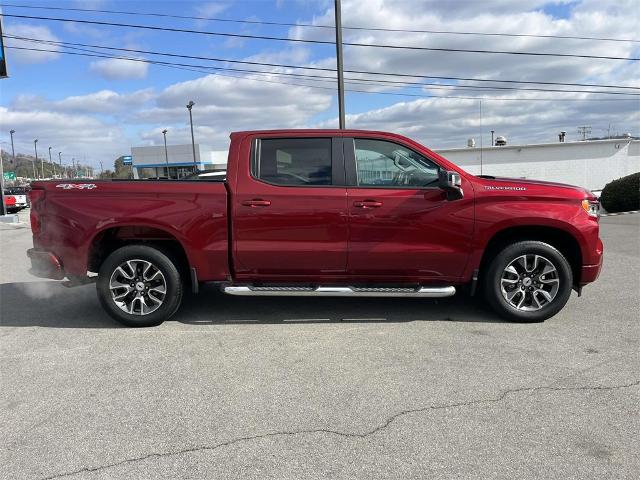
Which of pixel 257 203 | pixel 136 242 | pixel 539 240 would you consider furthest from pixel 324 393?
pixel 539 240

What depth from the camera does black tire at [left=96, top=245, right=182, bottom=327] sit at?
509 cm

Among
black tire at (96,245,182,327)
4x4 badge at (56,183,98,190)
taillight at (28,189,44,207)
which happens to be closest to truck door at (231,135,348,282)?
black tire at (96,245,182,327)

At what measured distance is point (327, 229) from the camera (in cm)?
495

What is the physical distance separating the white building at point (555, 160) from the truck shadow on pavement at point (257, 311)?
92.0ft

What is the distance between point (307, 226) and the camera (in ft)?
16.2

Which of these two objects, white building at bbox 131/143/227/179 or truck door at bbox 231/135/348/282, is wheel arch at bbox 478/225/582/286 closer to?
truck door at bbox 231/135/348/282

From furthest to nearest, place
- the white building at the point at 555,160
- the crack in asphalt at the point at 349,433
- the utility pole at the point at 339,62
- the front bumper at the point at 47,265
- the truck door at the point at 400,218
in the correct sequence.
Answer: the white building at the point at 555,160
the utility pole at the point at 339,62
the front bumper at the point at 47,265
the truck door at the point at 400,218
the crack in asphalt at the point at 349,433

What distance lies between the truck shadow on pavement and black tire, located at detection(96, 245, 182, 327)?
0.89 ft

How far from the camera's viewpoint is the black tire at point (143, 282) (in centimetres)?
509

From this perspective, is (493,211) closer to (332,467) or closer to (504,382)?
(504,382)

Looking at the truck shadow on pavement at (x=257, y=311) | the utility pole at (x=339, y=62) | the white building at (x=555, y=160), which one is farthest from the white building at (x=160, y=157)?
the truck shadow on pavement at (x=257, y=311)

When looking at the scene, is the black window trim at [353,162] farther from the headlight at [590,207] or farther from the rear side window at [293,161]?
the headlight at [590,207]

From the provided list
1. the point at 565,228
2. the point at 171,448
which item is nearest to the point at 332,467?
the point at 171,448

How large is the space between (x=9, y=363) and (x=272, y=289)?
2373 mm
